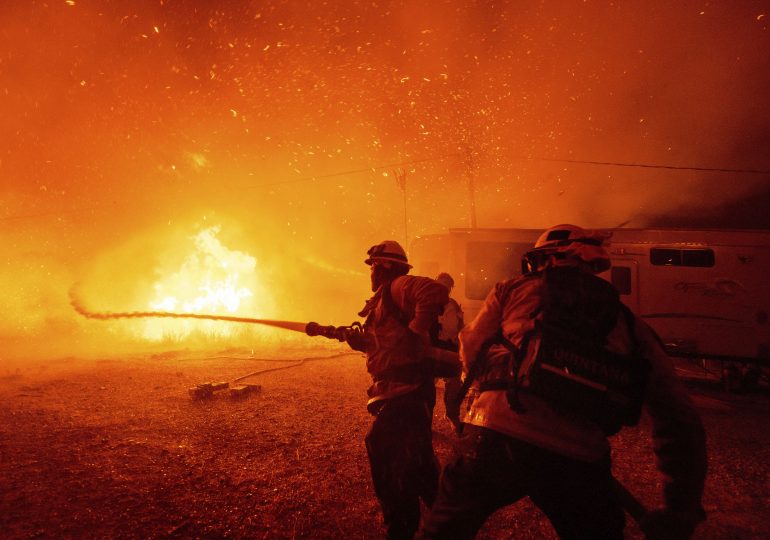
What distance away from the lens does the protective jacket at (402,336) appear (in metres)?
2.88

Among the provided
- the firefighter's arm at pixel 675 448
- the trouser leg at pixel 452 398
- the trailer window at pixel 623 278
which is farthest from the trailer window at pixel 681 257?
the firefighter's arm at pixel 675 448

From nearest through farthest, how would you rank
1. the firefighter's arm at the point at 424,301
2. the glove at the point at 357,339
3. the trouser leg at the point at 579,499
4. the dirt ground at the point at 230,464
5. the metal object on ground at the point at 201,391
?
1. the trouser leg at the point at 579,499
2. the firefighter's arm at the point at 424,301
3. the glove at the point at 357,339
4. the dirt ground at the point at 230,464
5. the metal object on ground at the point at 201,391

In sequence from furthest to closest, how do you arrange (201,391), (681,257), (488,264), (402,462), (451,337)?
(488,264) → (681,257) → (201,391) → (451,337) → (402,462)

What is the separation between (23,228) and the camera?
73.5 ft

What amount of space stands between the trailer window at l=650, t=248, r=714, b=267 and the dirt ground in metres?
2.82

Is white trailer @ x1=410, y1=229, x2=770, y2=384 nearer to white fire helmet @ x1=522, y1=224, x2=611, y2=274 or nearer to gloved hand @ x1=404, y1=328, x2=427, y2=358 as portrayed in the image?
gloved hand @ x1=404, y1=328, x2=427, y2=358

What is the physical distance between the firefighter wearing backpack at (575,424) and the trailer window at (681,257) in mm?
8577

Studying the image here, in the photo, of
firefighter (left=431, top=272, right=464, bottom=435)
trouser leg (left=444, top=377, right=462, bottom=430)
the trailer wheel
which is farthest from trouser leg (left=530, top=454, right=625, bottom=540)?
the trailer wheel

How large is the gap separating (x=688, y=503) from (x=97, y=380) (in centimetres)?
1025

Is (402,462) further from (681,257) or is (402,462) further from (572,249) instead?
(681,257)

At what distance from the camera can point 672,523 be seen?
173 cm

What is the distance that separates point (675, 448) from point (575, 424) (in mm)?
455

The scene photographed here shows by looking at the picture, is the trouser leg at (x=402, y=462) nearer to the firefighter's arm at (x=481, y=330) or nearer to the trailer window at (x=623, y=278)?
the firefighter's arm at (x=481, y=330)

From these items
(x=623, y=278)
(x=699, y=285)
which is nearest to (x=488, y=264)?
(x=623, y=278)
